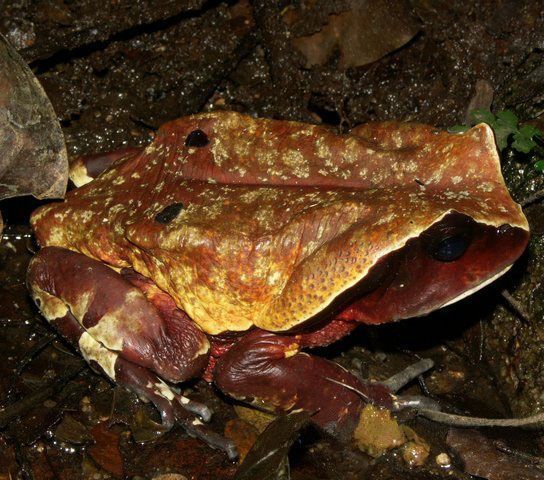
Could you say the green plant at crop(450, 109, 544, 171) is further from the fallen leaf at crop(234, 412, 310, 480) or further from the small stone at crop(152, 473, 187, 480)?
the small stone at crop(152, 473, 187, 480)

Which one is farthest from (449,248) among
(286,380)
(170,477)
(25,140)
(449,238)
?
(25,140)

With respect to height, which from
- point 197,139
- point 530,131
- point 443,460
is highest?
point 197,139

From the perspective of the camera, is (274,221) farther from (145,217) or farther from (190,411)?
(190,411)

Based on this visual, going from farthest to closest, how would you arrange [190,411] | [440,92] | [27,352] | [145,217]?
[440,92] < [27,352] < [190,411] < [145,217]

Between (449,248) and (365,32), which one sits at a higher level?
(449,248)

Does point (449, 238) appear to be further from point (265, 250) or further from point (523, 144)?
point (523, 144)

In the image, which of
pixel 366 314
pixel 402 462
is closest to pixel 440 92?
pixel 366 314

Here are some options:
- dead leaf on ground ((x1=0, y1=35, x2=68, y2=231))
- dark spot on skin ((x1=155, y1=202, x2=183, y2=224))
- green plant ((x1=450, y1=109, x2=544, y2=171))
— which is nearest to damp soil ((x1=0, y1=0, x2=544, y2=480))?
green plant ((x1=450, y1=109, x2=544, y2=171))
